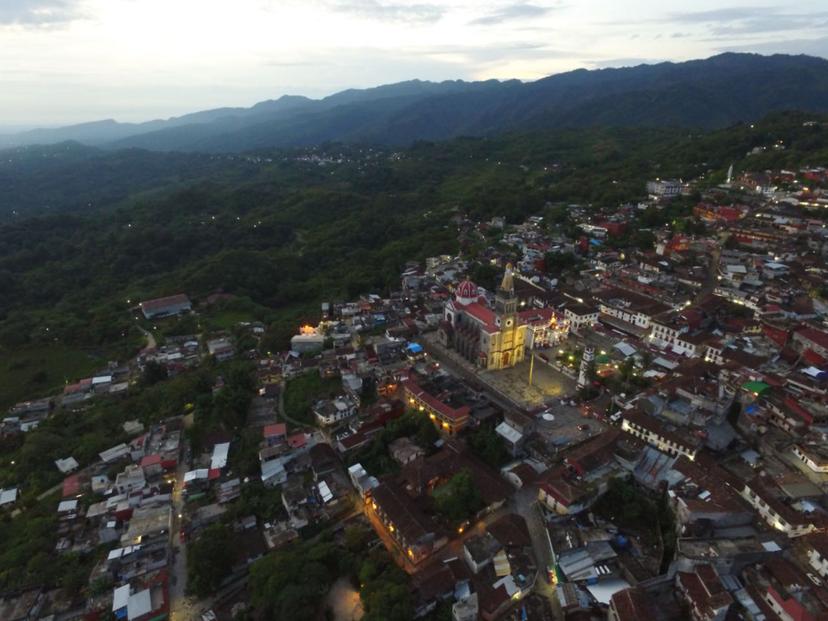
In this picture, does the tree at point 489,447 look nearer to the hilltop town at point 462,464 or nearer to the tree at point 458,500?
the hilltop town at point 462,464

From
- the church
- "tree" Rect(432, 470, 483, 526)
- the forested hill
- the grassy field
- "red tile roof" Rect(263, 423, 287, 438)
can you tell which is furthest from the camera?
the forested hill

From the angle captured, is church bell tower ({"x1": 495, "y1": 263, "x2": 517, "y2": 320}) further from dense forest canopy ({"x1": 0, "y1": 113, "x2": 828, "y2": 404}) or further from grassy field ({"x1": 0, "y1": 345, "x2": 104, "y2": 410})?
grassy field ({"x1": 0, "y1": 345, "x2": 104, "y2": 410})

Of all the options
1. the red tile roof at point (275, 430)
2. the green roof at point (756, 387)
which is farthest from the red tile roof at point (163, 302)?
the green roof at point (756, 387)

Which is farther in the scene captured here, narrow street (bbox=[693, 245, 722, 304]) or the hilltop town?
narrow street (bbox=[693, 245, 722, 304])

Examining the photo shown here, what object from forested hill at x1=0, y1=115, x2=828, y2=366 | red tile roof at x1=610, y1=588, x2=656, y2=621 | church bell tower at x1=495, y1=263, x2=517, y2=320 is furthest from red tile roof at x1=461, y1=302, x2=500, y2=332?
forested hill at x1=0, y1=115, x2=828, y2=366

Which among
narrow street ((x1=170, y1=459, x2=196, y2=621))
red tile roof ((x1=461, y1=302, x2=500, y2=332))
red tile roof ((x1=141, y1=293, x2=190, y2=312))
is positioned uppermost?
red tile roof ((x1=461, y1=302, x2=500, y2=332))

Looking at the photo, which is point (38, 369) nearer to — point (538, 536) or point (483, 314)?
point (483, 314)
